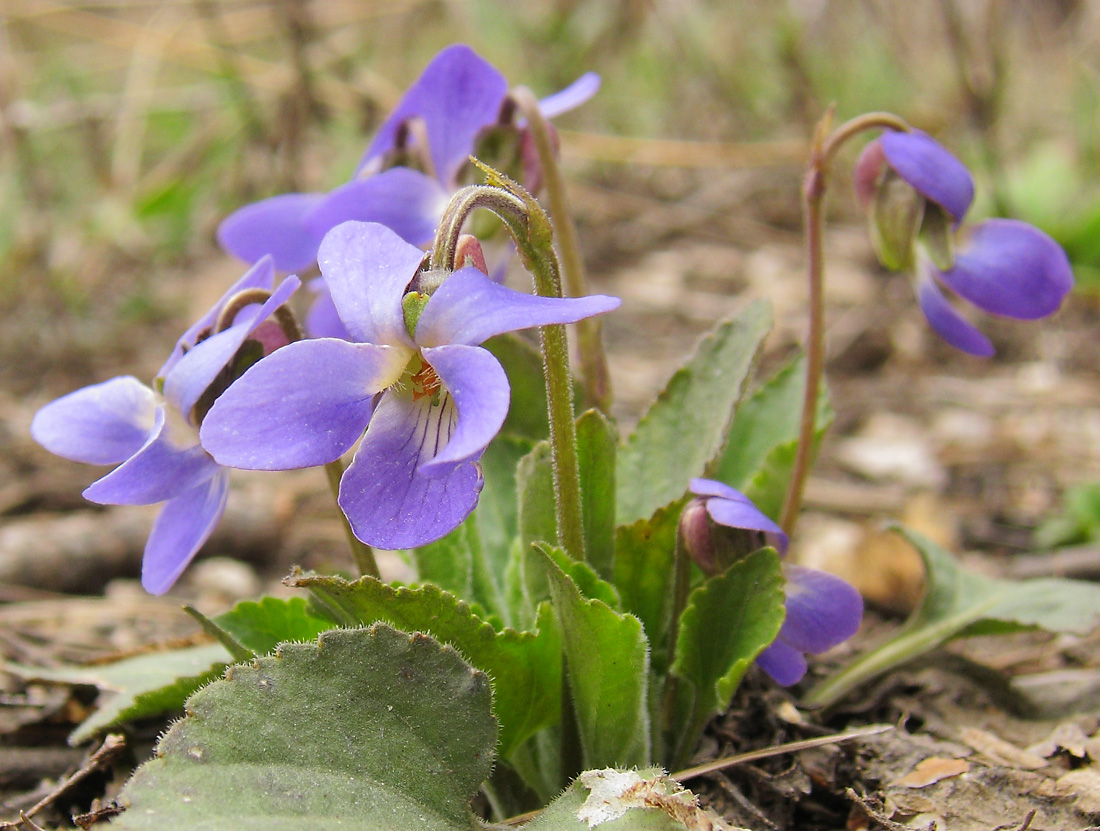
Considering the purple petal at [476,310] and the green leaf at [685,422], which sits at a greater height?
the purple petal at [476,310]

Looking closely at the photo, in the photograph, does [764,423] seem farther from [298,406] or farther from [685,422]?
[298,406]

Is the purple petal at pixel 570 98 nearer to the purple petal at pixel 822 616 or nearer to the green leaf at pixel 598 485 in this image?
the green leaf at pixel 598 485

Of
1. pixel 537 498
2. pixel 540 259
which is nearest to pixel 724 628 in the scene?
pixel 537 498

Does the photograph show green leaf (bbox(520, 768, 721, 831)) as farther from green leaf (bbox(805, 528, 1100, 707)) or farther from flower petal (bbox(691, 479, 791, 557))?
green leaf (bbox(805, 528, 1100, 707))

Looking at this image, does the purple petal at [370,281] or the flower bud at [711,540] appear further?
the flower bud at [711,540]

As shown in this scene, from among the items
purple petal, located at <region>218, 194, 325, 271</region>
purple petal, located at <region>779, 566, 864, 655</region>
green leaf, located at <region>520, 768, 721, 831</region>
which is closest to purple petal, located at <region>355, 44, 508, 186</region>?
purple petal, located at <region>218, 194, 325, 271</region>

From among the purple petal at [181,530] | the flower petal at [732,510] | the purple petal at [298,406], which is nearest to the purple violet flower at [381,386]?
the purple petal at [298,406]
